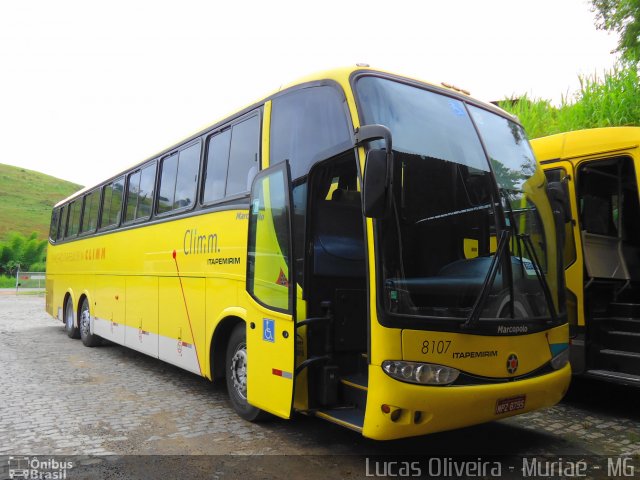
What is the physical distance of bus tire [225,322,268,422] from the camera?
220 inches

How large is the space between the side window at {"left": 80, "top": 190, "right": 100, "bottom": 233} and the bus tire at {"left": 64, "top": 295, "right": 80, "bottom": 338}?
1939 mm

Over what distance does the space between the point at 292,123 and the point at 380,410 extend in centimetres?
281

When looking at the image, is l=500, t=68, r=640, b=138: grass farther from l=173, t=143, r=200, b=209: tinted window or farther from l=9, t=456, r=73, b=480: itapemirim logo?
l=9, t=456, r=73, b=480: itapemirim logo

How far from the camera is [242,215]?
5.78 meters

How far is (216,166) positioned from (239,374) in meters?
2.52

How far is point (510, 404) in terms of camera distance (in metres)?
4.30

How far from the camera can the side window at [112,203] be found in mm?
10109

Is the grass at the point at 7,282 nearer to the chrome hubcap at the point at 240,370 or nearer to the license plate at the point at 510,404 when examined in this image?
the chrome hubcap at the point at 240,370

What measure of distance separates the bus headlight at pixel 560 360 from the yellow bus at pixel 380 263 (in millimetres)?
35

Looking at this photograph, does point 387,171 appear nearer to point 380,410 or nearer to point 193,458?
point 380,410

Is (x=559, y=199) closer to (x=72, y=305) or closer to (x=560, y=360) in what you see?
(x=560, y=360)

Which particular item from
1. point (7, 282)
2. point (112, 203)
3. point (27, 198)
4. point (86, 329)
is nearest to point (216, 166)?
point (112, 203)

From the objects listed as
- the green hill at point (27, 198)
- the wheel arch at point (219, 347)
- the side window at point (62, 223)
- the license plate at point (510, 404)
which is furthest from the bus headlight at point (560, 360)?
the green hill at point (27, 198)

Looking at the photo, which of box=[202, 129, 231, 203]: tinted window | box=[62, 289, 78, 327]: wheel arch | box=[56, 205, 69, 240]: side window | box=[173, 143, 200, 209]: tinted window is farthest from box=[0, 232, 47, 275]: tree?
box=[202, 129, 231, 203]: tinted window
